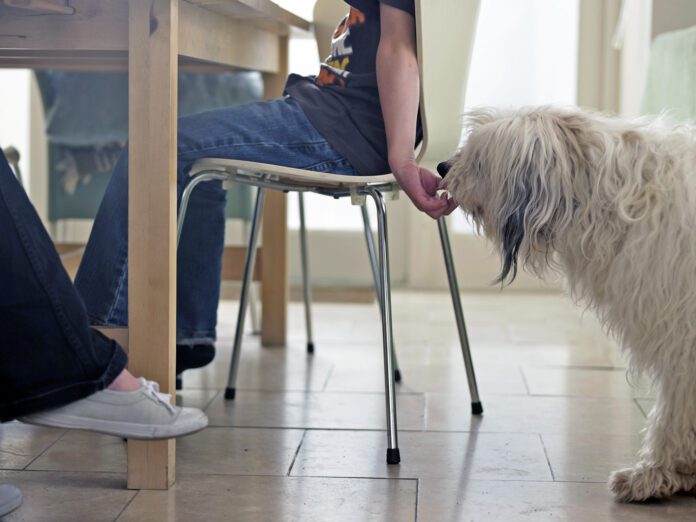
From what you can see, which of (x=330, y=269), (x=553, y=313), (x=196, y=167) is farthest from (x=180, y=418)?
(x=330, y=269)

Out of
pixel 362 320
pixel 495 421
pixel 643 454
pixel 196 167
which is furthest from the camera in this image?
pixel 362 320

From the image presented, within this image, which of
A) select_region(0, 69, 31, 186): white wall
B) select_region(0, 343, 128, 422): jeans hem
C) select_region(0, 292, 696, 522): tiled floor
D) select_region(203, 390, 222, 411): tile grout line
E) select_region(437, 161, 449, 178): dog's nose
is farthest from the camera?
select_region(0, 69, 31, 186): white wall

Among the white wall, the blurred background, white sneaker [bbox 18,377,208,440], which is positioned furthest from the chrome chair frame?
the white wall

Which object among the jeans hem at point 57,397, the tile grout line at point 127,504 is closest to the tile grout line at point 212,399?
the tile grout line at point 127,504

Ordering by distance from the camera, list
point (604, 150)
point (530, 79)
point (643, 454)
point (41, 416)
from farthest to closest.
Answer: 1. point (530, 79)
2. point (643, 454)
3. point (604, 150)
4. point (41, 416)

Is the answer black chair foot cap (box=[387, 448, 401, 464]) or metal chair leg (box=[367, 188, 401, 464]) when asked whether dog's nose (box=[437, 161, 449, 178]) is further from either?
black chair foot cap (box=[387, 448, 401, 464])

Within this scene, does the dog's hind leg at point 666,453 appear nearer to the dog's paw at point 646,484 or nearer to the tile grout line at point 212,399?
the dog's paw at point 646,484

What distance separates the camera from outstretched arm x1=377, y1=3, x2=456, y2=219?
1803 mm

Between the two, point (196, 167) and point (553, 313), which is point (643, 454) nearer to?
point (196, 167)

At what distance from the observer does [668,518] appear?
159cm

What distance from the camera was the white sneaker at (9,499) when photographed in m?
1.54

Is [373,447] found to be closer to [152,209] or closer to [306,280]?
[152,209]

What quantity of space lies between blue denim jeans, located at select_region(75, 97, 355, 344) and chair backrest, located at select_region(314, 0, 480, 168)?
181 mm

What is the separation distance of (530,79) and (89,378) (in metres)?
2.99
